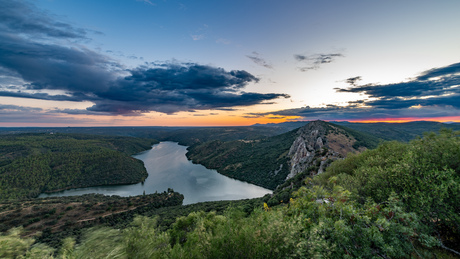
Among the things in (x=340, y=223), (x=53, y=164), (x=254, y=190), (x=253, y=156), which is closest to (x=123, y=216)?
(x=254, y=190)

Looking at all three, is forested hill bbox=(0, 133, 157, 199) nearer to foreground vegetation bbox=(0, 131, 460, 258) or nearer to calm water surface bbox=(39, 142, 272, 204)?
calm water surface bbox=(39, 142, 272, 204)

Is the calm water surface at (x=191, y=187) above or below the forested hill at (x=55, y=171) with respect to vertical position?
Result: below

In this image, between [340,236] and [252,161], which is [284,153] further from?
[340,236]

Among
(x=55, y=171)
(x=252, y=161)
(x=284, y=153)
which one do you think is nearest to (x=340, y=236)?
(x=284, y=153)

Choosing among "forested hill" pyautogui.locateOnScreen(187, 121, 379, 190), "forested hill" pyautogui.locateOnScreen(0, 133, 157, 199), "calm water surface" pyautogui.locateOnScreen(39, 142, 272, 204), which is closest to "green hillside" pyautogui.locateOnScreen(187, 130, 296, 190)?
"forested hill" pyautogui.locateOnScreen(187, 121, 379, 190)

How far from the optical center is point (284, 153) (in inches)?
4985

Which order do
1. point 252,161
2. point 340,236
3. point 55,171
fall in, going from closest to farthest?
point 340,236 → point 55,171 → point 252,161

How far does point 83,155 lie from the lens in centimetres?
14638

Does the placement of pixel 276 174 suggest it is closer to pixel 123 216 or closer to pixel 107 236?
pixel 123 216

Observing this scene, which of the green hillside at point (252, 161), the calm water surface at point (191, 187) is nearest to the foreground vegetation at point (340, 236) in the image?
the calm water surface at point (191, 187)

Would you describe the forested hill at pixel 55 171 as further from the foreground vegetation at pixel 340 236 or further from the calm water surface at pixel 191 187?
the foreground vegetation at pixel 340 236

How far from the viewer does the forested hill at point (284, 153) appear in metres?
81.2

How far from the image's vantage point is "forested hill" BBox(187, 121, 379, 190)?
81.2m

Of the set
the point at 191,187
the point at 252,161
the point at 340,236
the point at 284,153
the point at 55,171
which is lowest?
the point at 191,187
